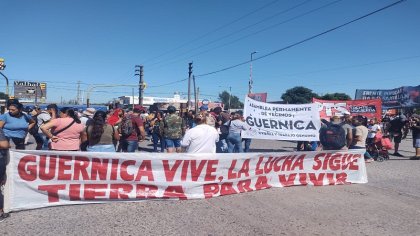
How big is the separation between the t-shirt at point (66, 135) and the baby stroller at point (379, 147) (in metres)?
9.64

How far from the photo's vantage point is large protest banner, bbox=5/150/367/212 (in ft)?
16.1

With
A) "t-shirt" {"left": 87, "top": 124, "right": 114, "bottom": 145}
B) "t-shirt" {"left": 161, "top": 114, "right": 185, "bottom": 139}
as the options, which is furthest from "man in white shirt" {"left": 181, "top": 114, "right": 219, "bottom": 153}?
"t-shirt" {"left": 161, "top": 114, "right": 185, "bottom": 139}

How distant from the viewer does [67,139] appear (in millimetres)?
5621

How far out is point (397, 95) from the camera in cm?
2858

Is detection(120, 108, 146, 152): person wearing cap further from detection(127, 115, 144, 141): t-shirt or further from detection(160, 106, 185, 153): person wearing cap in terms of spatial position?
detection(160, 106, 185, 153): person wearing cap

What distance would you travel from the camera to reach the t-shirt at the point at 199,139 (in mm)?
5871

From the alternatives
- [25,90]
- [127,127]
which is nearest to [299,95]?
[25,90]

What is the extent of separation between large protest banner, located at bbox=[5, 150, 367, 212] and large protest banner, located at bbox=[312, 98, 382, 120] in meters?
6.76

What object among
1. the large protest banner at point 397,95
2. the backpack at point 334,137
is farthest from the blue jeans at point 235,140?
the large protest banner at point 397,95

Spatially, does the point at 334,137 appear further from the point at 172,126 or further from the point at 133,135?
the point at 133,135

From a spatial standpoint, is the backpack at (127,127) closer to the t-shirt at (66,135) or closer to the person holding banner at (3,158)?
the t-shirt at (66,135)

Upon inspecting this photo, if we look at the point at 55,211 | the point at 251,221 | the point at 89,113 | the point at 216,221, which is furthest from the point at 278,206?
the point at 89,113

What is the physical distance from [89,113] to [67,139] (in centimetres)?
298

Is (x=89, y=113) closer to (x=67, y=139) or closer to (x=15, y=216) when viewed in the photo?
(x=67, y=139)
